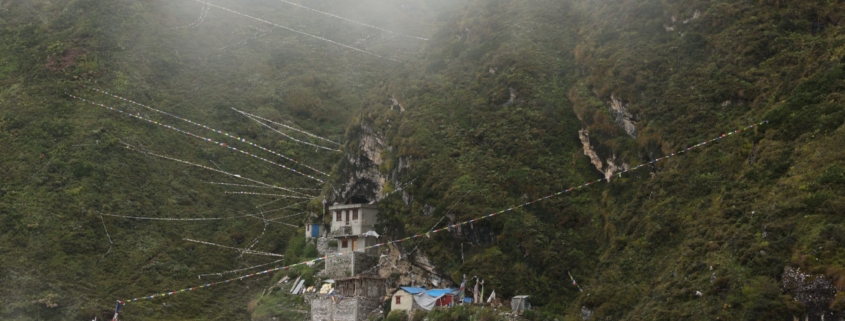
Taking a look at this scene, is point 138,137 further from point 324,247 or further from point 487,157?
point 487,157

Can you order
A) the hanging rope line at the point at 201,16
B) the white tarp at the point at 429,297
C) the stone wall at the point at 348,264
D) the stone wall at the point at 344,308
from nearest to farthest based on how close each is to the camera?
the white tarp at the point at 429,297 < the stone wall at the point at 344,308 < the stone wall at the point at 348,264 < the hanging rope line at the point at 201,16

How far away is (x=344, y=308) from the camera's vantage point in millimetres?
45594

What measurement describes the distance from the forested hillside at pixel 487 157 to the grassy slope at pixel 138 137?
20cm

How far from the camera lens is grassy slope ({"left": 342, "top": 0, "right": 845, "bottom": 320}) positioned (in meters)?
29.0

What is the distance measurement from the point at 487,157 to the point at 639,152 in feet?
31.9

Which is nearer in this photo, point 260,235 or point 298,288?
point 298,288

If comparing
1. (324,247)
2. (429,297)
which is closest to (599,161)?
(429,297)

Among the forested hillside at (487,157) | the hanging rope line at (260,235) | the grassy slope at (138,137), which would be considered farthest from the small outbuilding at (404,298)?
the hanging rope line at (260,235)

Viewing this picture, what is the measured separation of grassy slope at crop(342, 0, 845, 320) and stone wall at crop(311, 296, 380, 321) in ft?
14.5

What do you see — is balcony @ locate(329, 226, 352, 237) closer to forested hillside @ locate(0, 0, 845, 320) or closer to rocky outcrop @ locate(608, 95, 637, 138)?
forested hillside @ locate(0, 0, 845, 320)

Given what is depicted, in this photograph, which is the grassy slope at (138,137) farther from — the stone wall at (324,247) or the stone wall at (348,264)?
the stone wall at (348,264)

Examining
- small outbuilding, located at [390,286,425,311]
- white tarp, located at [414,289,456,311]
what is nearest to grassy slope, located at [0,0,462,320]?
small outbuilding, located at [390,286,425,311]

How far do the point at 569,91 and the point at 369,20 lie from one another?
53.3 m

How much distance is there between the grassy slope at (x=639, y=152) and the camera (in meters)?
29.0
